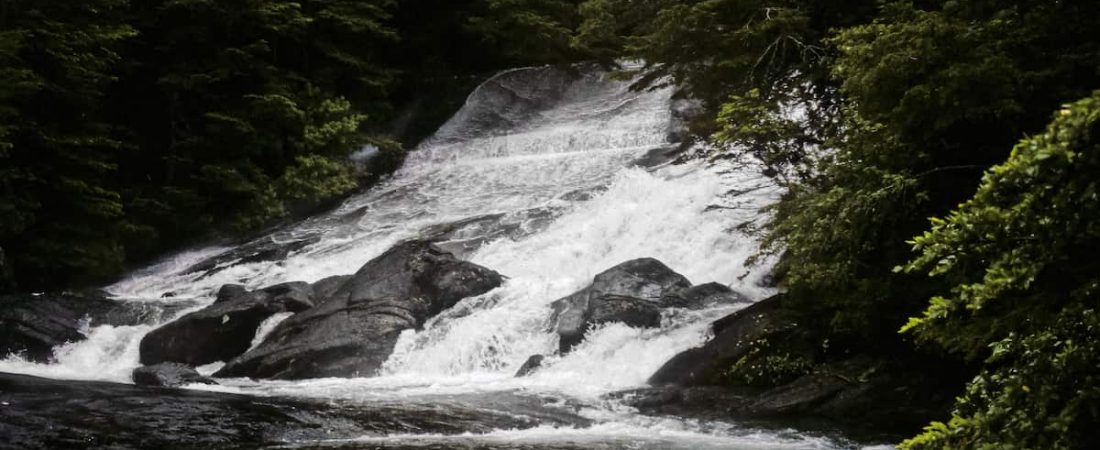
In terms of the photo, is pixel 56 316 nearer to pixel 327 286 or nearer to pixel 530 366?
pixel 327 286

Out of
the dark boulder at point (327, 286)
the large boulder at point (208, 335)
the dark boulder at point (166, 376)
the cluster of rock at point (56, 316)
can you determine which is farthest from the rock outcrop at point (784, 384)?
the cluster of rock at point (56, 316)

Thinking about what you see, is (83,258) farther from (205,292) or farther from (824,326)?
(824,326)

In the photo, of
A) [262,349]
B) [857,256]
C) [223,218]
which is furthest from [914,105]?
[223,218]

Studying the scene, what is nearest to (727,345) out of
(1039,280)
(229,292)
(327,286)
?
(1039,280)

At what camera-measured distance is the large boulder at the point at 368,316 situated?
44.4 feet

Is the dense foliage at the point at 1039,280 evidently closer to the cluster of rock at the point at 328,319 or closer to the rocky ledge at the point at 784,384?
the rocky ledge at the point at 784,384

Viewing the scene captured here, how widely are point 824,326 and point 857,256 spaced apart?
194 centimetres

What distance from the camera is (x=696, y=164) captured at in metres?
→ 18.4

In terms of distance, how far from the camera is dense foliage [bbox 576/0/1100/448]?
14.3 ft

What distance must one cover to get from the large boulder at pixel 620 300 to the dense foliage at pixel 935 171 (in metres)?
2.44

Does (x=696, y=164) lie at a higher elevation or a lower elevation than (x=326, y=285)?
higher

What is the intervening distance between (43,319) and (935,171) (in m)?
14.5

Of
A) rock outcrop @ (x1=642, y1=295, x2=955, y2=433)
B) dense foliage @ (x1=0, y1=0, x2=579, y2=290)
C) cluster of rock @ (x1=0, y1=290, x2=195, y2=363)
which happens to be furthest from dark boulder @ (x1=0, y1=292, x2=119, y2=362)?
rock outcrop @ (x1=642, y1=295, x2=955, y2=433)

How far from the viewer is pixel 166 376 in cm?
1296
